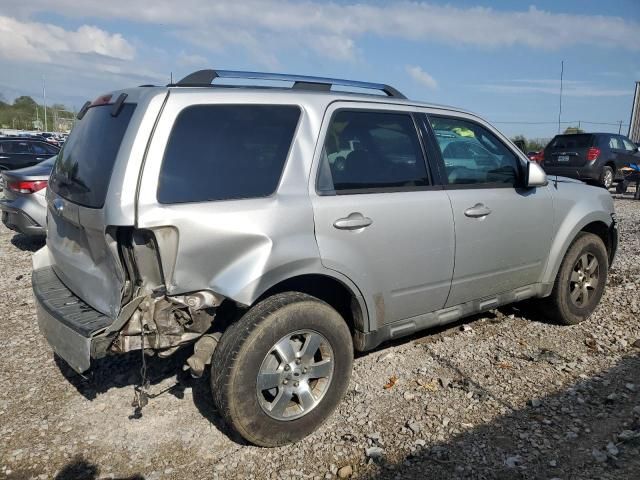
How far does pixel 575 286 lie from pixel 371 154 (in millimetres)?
2570

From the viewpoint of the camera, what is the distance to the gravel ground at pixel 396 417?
2.91m

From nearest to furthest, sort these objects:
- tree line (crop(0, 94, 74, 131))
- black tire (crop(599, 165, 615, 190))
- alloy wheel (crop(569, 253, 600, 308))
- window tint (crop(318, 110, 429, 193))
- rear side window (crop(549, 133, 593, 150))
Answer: window tint (crop(318, 110, 429, 193)) → alloy wheel (crop(569, 253, 600, 308)) → black tire (crop(599, 165, 615, 190)) → rear side window (crop(549, 133, 593, 150)) → tree line (crop(0, 94, 74, 131))

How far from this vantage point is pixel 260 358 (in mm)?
2859

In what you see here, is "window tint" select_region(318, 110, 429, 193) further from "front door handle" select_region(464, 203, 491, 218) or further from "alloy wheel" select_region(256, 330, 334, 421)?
"alloy wheel" select_region(256, 330, 334, 421)

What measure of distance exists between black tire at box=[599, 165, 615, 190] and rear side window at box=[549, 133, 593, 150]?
2.87 feet

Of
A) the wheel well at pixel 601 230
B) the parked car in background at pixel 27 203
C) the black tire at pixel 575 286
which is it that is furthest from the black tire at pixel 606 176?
the parked car in background at pixel 27 203

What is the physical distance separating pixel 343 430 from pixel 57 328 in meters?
1.75

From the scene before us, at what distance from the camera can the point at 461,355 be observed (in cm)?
426

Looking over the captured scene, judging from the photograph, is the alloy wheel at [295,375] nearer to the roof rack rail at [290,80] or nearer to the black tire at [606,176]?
the roof rack rail at [290,80]

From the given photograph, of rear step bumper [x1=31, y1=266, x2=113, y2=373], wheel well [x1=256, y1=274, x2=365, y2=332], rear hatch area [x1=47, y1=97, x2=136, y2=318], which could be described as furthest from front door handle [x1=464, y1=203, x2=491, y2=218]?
rear step bumper [x1=31, y1=266, x2=113, y2=373]

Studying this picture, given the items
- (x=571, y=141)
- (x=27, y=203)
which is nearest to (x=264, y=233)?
(x=27, y=203)

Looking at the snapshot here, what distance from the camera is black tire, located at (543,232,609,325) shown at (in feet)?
15.2

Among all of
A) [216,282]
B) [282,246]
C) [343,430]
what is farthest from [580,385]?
[216,282]

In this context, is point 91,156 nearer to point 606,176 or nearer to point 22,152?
point 22,152
